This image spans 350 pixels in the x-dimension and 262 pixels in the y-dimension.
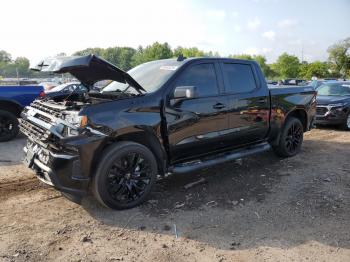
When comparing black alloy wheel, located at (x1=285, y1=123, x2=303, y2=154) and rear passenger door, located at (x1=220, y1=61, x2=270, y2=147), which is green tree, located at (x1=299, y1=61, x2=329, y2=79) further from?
rear passenger door, located at (x1=220, y1=61, x2=270, y2=147)

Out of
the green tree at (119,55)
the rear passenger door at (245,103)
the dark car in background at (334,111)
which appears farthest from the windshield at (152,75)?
the green tree at (119,55)

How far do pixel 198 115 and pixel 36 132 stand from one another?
2.17 m

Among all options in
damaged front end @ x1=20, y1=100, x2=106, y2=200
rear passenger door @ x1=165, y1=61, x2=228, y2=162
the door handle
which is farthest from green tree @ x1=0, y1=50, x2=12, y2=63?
damaged front end @ x1=20, y1=100, x2=106, y2=200

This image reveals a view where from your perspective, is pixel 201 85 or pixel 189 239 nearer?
pixel 189 239

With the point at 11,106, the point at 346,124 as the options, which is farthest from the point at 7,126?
the point at 346,124

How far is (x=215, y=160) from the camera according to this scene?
529cm

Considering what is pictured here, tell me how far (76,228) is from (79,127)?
1.15 meters

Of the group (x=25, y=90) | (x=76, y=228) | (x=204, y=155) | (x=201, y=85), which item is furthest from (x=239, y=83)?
(x=25, y=90)

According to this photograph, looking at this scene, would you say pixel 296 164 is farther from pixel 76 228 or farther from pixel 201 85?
pixel 76 228

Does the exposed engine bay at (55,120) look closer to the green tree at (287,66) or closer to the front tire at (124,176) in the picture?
the front tire at (124,176)

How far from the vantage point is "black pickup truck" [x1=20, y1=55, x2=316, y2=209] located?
3994mm

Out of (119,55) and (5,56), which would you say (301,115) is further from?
(5,56)

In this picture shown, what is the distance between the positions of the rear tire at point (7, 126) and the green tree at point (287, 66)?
259ft

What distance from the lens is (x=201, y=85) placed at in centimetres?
513
